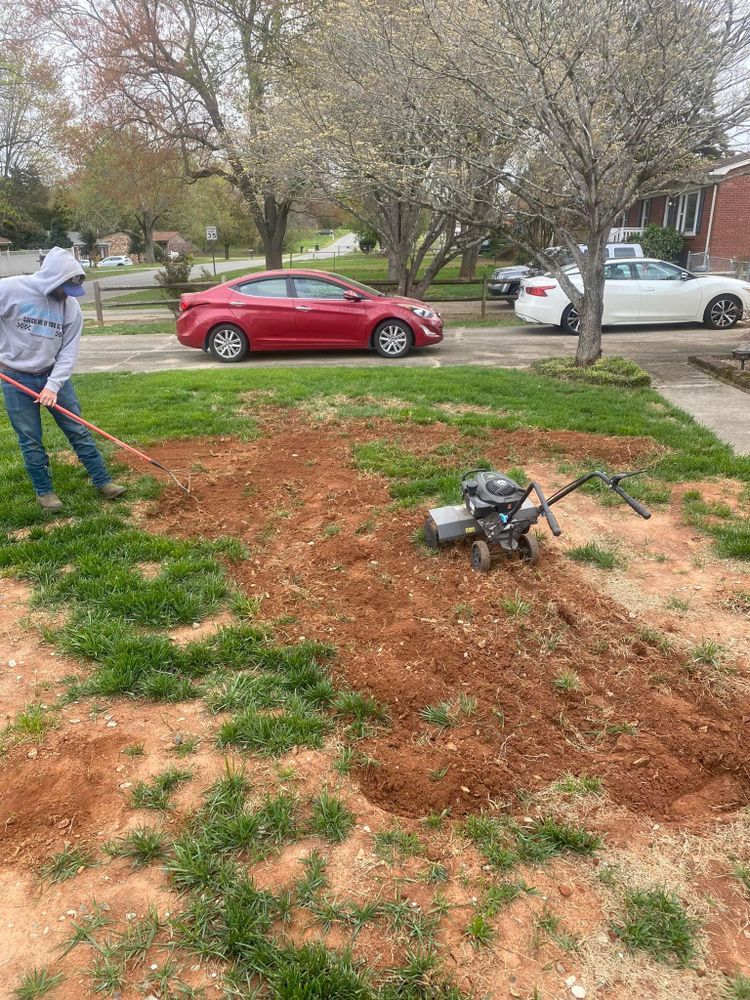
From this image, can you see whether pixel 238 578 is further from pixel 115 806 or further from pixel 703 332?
pixel 703 332

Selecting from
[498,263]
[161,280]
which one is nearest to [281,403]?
[161,280]

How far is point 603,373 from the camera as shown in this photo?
347 inches

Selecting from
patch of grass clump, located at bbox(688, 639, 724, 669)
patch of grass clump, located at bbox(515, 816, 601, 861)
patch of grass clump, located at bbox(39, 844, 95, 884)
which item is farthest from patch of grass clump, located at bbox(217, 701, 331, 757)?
patch of grass clump, located at bbox(688, 639, 724, 669)

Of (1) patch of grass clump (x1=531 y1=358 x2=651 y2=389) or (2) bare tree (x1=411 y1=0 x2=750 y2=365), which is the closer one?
(2) bare tree (x1=411 y1=0 x2=750 y2=365)

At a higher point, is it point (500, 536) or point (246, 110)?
point (246, 110)

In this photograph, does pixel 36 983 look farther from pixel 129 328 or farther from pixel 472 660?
pixel 129 328

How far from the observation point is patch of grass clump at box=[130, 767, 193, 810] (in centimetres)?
239

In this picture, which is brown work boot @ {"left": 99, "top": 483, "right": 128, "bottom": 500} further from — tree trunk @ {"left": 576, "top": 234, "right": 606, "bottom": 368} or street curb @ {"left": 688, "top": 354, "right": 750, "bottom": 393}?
street curb @ {"left": 688, "top": 354, "right": 750, "bottom": 393}

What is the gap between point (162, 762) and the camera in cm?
259

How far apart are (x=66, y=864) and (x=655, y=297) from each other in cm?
1408

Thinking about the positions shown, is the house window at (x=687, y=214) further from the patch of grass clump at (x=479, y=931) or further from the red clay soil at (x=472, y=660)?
the patch of grass clump at (x=479, y=931)

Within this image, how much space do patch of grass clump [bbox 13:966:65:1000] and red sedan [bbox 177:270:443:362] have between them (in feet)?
34.5

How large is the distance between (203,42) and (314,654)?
20579 millimetres

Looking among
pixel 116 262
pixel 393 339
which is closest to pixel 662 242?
pixel 393 339
